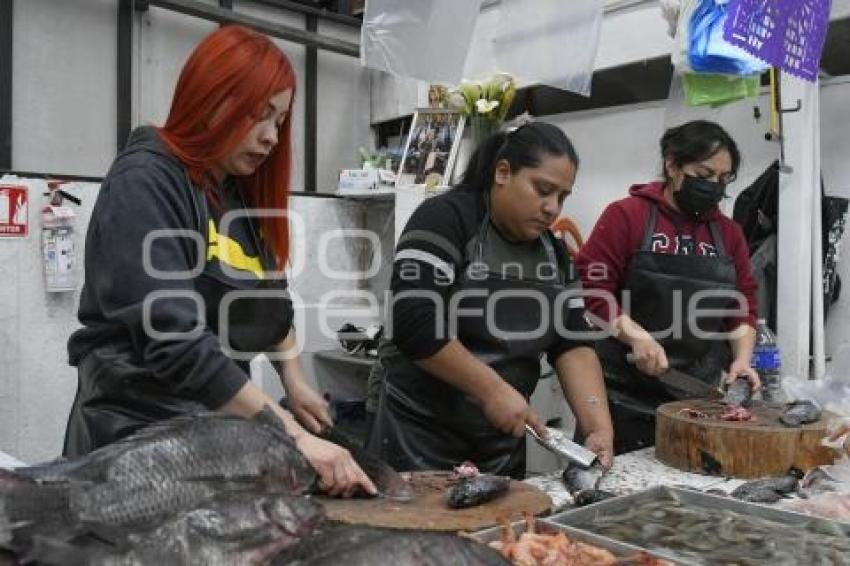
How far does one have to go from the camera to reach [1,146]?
4.27m

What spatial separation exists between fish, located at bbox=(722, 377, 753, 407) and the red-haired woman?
1522 mm

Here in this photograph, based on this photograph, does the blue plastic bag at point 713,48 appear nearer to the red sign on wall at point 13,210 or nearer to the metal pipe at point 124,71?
the metal pipe at point 124,71

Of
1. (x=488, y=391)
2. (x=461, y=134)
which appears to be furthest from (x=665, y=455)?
(x=461, y=134)

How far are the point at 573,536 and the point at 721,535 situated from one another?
38 cm

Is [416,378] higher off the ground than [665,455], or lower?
higher

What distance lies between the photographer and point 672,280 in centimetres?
308

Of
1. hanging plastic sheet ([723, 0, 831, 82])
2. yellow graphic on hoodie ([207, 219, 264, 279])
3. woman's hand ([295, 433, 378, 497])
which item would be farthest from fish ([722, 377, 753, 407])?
yellow graphic on hoodie ([207, 219, 264, 279])

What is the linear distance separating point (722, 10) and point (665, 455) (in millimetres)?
1839

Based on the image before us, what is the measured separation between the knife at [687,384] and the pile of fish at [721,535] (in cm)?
98

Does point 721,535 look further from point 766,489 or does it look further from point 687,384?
point 687,384

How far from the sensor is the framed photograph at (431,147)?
5250mm

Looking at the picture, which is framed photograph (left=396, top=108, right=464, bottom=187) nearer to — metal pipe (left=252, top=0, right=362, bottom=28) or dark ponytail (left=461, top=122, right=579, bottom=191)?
metal pipe (left=252, top=0, right=362, bottom=28)

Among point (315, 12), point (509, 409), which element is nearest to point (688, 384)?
point (509, 409)

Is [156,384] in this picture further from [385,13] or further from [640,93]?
[640,93]
